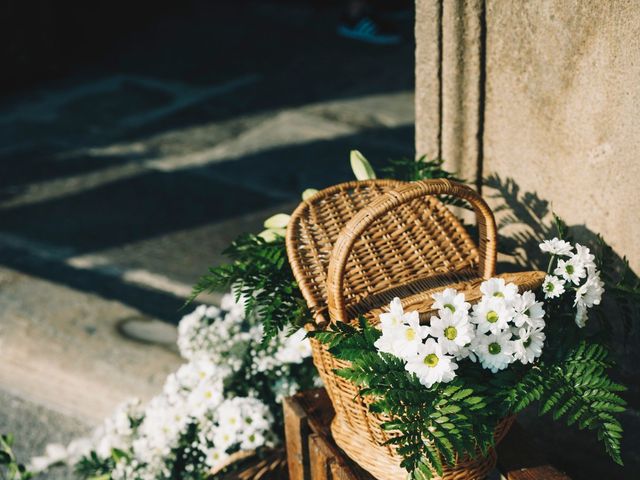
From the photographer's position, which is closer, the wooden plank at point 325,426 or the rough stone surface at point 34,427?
the wooden plank at point 325,426

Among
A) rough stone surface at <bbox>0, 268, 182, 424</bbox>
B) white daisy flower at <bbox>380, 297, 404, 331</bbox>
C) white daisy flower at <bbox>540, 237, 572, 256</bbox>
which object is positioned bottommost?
rough stone surface at <bbox>0, 268, 182, 424</bbox>

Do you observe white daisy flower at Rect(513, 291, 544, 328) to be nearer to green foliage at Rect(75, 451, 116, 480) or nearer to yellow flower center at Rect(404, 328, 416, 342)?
yellow flower center at Rect(404, 328, 416, 342)

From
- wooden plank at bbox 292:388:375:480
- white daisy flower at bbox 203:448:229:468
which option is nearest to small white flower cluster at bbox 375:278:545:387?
wooden plank at bbox 292:388:375:480

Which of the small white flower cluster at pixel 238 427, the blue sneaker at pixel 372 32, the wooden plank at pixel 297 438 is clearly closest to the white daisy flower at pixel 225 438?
the small white flower cluster at pixel 238 427

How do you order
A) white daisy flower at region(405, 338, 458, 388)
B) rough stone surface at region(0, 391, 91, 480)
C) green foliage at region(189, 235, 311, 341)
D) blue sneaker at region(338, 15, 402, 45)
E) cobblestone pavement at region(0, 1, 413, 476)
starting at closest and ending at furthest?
1. white daisy flower at region(405, 338, 458, 388)
2. green foliage at region(189, 235, 311, 341)
3. rough stone surface at region(0, 391, 91, 480)
4. cobblestone pavement at region(0, 1, 413, 476)
5. blue sneaker at region(338, 15, 402, 45)

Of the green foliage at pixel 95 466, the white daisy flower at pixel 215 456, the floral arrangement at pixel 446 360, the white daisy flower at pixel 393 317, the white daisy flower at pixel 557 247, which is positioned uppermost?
the white daisy flower at pixel 557 247

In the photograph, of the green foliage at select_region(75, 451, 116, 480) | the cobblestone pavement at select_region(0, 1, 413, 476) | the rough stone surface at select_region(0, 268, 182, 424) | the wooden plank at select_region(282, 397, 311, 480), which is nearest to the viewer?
the wooden plank at select_region(282, 397, 311, 480)

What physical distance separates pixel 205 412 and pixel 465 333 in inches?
40.6

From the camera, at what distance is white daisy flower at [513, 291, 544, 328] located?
60.1 inches

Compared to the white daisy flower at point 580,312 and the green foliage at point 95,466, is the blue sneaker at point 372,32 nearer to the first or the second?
the green foliage at point 95,466

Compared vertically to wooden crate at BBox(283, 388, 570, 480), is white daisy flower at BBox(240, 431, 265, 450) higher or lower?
lower

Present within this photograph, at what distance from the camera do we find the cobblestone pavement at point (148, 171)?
3072 millimetres

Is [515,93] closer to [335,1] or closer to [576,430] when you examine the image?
[576,430]

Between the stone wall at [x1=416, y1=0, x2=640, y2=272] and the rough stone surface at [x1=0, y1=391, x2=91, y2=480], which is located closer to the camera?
the stone wall at [x1=416, y1=0, x2=640, y2=272]
